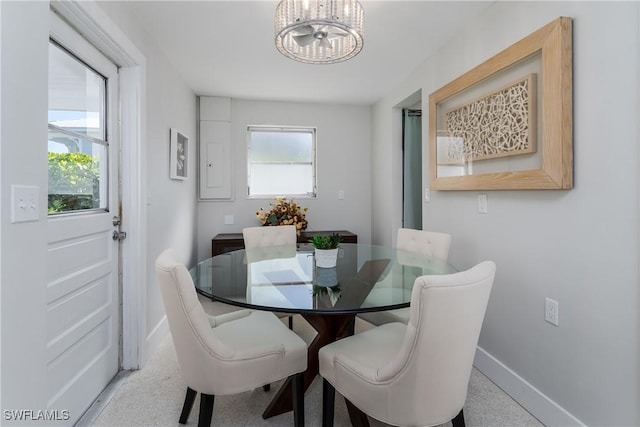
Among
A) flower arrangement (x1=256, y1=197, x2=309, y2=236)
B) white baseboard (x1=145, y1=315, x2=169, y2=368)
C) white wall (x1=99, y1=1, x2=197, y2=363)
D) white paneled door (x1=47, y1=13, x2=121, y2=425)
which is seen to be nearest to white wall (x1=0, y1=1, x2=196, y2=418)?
white paneled door (x1=47, y1=13, x2=121, y2=425)

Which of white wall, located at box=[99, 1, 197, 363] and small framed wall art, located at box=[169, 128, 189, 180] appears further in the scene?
small framed wall art, located at box=[169, 128, 189, 180]

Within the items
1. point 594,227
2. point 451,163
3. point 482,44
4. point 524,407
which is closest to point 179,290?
Answer: point 594,227

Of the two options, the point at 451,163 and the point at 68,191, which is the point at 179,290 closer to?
the point at 68,191

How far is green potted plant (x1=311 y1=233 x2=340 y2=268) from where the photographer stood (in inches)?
74.5

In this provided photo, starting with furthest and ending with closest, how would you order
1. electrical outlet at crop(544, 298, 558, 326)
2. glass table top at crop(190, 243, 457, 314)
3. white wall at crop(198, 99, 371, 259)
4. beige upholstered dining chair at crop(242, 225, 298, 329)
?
white wall at crop(198, 99, 371, 259) → beige upholstered dining chair at crop(242, 225, 298, 329) → electrical outlet at crop(544, 298, 558, 326) → glass table top at crop(190, 243, 457, 314)

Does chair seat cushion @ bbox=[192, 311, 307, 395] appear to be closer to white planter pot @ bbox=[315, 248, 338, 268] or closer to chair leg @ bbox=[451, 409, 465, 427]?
white planter pot @ bbox=[315, 248, 338, 268]

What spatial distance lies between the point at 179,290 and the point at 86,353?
99 centimetres

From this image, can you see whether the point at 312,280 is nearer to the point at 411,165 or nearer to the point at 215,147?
the point at 411,165

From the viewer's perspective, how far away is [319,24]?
145cm

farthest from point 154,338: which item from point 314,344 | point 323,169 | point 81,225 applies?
point 323,169

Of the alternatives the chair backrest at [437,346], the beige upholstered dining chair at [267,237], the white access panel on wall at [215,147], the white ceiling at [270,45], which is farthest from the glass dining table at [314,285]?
the white access panel on wall at [215,147]

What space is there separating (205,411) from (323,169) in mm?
3159

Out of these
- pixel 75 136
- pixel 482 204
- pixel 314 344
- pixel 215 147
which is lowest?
pixel 314 344

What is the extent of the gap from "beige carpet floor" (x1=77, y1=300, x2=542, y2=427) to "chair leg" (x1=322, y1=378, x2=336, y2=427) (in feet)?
0.94
